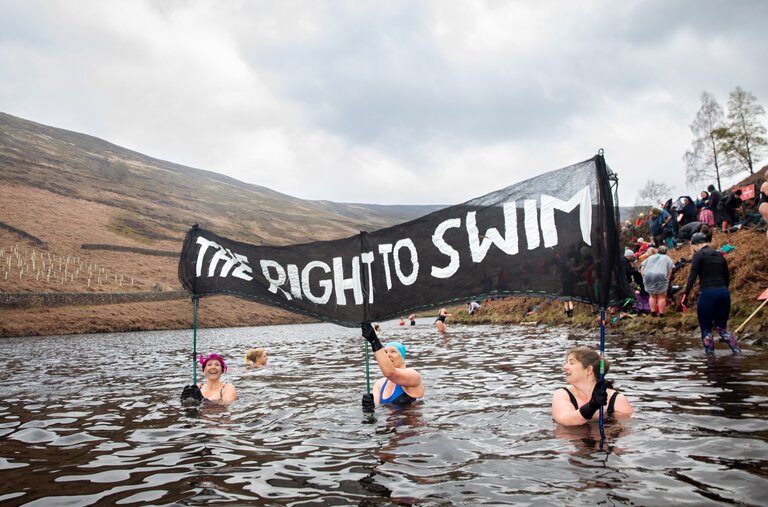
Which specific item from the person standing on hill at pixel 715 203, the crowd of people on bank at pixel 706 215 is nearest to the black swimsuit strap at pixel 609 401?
the crowd of people on bank at pixel 706 215

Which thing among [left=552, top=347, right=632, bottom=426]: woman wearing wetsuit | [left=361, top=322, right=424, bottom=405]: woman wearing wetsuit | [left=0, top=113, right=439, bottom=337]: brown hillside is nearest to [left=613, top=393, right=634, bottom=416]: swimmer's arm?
[left=552, top=347, right=632, bottom=426]: woman wearing wetsuit

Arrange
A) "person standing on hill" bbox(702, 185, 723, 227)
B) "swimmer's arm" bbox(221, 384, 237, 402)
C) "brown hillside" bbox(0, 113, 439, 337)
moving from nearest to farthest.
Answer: "swimmer's arm" bbox(221, 384, 237, 402)
"person standing on hill" bbox(702, 185, 723, 227)
"brown hillside" bbox(0, 113, 439, 337)

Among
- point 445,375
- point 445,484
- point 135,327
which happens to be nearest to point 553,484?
point 445,484

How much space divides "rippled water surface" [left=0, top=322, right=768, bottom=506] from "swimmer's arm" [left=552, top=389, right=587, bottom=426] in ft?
0.43

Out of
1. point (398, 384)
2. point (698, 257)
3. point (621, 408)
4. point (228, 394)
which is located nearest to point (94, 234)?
point (228, 394)

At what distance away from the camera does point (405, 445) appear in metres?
6.46

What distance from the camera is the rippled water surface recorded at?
4.79 meters

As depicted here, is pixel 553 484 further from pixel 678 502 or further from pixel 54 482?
pixel 54 482

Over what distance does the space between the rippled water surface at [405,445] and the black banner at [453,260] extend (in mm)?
1752

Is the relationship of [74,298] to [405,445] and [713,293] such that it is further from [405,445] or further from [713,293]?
[713,293]

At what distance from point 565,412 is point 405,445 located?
2174 mm

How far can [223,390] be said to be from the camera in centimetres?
1040

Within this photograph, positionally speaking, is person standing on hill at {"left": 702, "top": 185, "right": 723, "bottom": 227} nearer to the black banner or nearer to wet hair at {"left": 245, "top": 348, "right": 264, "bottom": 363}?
wet hair at {"left": 245, "top": 348, "right": 264, "bottom": 363}

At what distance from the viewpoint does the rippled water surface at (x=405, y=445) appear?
15.7ft
